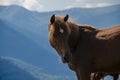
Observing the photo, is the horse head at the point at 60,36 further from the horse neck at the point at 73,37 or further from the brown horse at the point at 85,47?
the horse neck at the point at 73,37

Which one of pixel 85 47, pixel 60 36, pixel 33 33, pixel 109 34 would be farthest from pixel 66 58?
pixel 33 33

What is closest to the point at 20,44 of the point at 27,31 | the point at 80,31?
the point at 27,31

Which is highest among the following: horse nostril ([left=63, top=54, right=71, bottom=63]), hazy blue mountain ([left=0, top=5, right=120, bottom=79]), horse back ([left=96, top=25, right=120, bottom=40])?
hazy blue mountain ([left=0, top=5, right=120, bottom=79])

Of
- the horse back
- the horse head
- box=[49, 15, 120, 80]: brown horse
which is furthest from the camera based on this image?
the horse back

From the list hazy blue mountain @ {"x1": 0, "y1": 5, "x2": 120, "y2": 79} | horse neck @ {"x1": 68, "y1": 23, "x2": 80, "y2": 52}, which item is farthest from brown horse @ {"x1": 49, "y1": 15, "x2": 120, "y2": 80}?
hazy blue mountain @ {"x1": 0, "y1": 5, "x2": 120, "y2": 79}

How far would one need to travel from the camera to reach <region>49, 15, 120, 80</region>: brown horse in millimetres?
8250

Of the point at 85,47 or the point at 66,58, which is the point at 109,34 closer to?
the point at 85,47

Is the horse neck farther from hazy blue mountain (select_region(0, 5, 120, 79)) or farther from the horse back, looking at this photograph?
hazy blue mountain (select_region(0, 5, 120, 79))

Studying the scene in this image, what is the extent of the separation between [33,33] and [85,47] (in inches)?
1512

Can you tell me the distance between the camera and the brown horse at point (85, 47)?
825cm

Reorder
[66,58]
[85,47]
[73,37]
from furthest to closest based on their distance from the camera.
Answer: [73,37] → [85,47] → [66,58]

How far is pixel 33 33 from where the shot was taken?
154 feet

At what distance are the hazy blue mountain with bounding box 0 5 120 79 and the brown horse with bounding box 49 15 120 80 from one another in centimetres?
3291

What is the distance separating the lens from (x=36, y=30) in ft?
154
